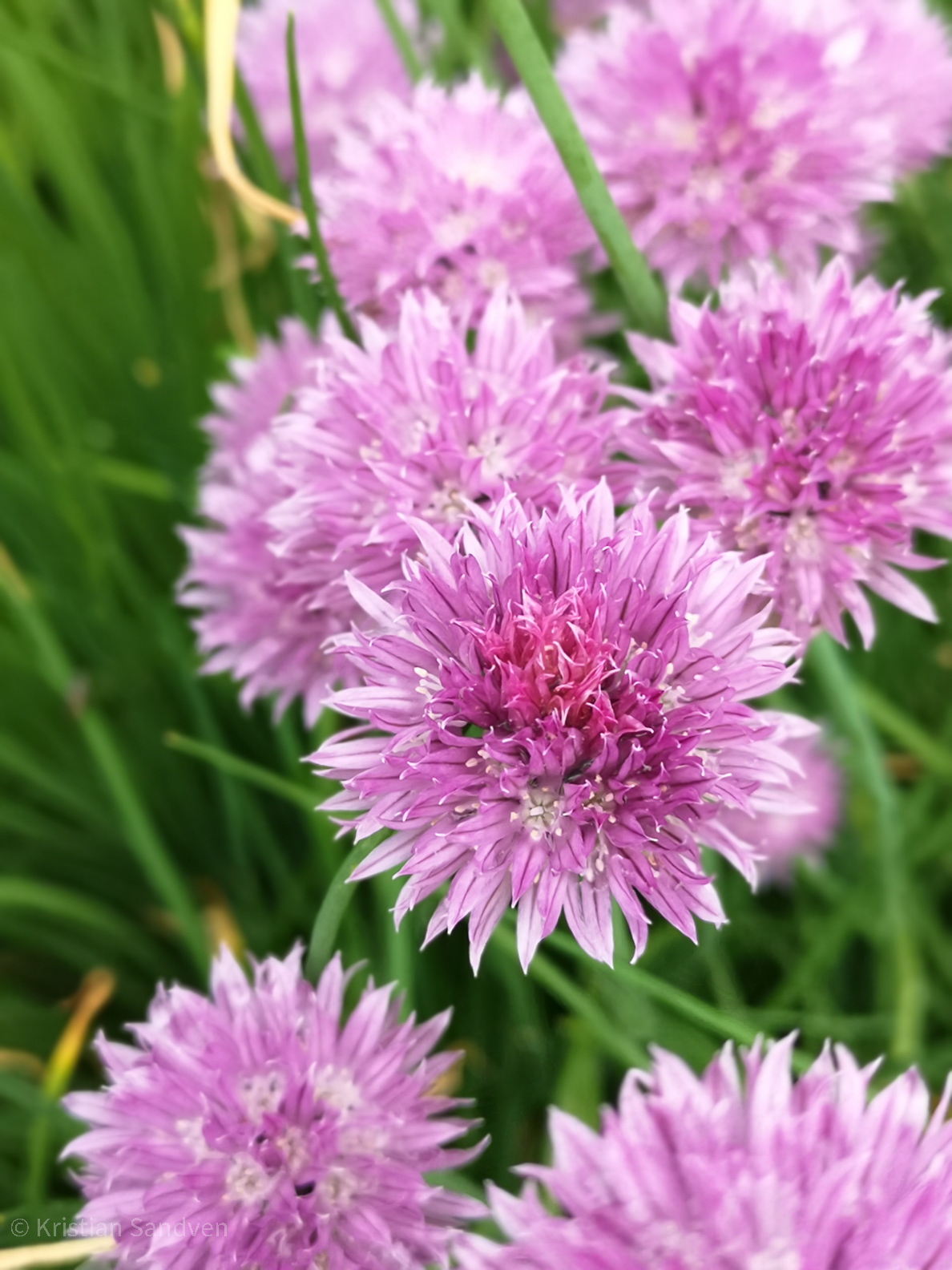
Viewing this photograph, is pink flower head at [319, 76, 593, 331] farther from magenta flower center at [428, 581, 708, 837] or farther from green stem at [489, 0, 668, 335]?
magenta flower center at [428, 581, 708, 837]

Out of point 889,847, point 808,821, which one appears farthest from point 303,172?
point 808,821

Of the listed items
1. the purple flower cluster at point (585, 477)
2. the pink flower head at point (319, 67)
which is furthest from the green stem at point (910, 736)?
the pink flower head at point (319, 67)

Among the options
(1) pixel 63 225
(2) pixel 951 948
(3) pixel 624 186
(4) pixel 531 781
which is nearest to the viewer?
(4) pixel 531 781

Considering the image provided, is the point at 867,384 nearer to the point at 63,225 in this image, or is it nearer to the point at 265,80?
the point at 265,80

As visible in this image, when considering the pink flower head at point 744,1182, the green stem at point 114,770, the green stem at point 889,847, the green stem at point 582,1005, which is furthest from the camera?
the green stem at point 114,770

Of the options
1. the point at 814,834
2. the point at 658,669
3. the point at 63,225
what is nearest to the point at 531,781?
the point at 658,669

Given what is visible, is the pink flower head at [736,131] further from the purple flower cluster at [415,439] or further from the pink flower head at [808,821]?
the pink flower head at [808,821]

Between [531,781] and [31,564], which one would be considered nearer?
[531,781]

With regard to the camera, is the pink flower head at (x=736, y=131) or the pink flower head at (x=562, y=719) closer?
the pink flower head at (x=562, y=719)

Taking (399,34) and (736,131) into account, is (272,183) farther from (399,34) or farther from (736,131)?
(736,131)
